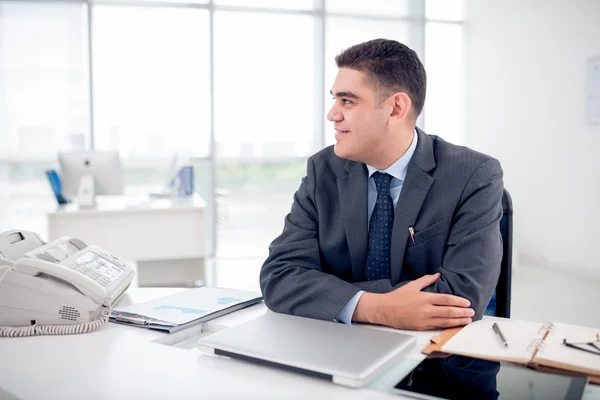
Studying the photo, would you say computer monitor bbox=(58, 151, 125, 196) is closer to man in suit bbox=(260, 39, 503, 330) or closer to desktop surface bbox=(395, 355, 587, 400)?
man in suit bbox=(260, 39, 503, 330)

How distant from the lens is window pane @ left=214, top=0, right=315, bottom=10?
6022 millimetres

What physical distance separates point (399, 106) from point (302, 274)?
2.02 ft

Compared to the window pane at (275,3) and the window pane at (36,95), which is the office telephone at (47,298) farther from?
the window pane at (275,3)

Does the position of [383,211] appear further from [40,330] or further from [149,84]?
[149,84]

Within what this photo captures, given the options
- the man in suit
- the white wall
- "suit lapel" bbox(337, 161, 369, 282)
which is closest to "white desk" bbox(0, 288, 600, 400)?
the man in suit

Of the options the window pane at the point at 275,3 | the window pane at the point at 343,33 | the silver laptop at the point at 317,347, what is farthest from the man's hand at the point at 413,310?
the window pane at the point at 275,3

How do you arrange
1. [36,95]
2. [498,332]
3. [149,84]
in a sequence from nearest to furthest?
[498,332] < [36,95] < [149,84]

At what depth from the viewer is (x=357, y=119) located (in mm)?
1672

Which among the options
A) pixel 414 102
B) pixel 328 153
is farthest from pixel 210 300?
pixel 414 102

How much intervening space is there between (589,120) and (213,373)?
15.7 ft

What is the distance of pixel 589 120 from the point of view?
489cm

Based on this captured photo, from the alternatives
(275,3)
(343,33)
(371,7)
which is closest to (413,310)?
(275,3)

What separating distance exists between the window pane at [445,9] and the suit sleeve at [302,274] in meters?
5.56

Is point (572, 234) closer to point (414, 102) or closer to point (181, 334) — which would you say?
point (414, 102)
